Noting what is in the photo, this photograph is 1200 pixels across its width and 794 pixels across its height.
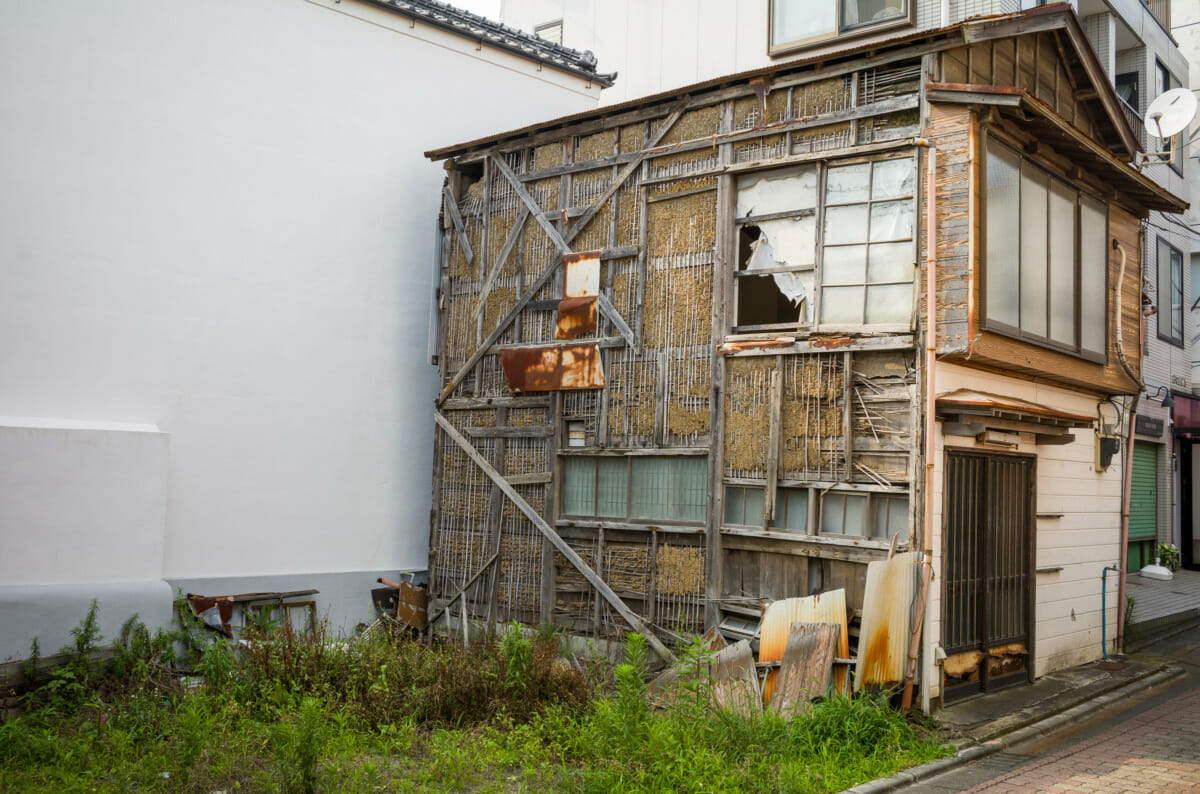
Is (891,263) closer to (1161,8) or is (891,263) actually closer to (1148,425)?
(1148,425)

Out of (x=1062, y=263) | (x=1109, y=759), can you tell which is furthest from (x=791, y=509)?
(x=1062, y=263)

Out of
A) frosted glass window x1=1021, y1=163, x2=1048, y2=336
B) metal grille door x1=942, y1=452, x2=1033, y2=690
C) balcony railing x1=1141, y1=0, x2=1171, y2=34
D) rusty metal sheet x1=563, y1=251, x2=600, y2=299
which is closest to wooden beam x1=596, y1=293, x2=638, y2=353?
rusty metal sheet x1=563, y1=251, x2=600, y2=299

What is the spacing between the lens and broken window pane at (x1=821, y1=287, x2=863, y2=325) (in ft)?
33.2

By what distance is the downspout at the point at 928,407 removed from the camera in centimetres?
927

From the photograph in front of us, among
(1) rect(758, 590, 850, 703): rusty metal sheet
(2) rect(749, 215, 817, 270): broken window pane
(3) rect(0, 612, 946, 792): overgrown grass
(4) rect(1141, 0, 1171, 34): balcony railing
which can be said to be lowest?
(3) rect(0, 612, 946, 792): overgrown grass

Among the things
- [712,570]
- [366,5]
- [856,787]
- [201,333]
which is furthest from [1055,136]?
[201,333]

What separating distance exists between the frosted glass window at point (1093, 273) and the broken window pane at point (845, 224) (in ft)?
11.7

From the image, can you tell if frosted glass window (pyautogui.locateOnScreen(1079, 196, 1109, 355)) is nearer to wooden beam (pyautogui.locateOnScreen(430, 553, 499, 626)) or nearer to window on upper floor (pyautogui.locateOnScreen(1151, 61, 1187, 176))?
wooden beam (pyautogui.locateOnScreen(430, 553, 499, 626))

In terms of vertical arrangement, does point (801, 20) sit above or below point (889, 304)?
above

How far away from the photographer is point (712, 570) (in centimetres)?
1077

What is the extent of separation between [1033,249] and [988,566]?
11.8ft

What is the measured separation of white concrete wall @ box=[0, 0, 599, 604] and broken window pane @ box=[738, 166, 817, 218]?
586cm

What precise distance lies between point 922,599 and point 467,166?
29.4ft

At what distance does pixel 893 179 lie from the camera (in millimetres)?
10008
